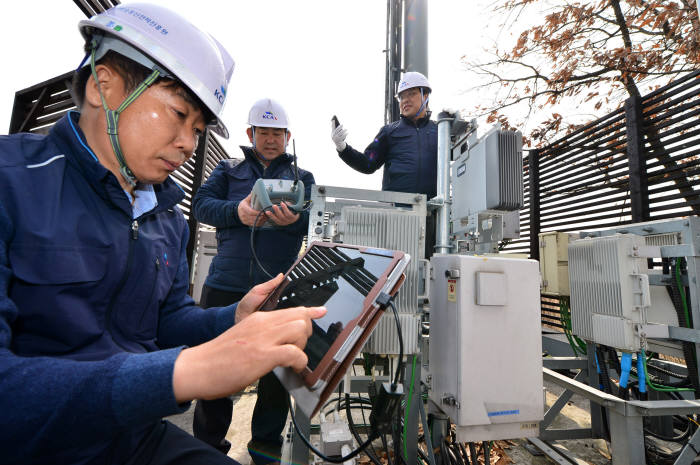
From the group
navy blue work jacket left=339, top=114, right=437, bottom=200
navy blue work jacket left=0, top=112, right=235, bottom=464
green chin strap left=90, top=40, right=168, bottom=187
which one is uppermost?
navy blue work jacket left=339, top=114, right=437, bottom=200

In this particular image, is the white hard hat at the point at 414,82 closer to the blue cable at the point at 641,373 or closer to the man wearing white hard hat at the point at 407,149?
the man wearing white hard hat at the point at 407,149

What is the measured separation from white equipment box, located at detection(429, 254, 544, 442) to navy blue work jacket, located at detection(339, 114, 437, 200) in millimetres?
1162

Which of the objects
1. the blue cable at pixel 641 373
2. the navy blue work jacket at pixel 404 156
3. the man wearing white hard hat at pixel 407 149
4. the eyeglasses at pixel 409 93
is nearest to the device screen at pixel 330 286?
the man wearing white hard hat at pixel 407 149

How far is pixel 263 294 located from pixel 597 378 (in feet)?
10.2

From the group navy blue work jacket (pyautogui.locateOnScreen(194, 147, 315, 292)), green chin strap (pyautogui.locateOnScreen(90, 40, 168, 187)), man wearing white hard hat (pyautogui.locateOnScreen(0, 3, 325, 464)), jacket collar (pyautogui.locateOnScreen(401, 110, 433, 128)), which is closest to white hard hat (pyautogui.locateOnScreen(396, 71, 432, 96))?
jacket collar (pyautogui.locateOnScreen(401, 110, 433, 128))

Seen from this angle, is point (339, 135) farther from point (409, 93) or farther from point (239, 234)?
point (239, 234)

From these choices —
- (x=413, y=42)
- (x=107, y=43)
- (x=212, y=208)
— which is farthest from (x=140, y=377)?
(x=413, y=42)

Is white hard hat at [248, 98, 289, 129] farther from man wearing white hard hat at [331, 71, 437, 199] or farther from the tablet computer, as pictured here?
the tablet computer

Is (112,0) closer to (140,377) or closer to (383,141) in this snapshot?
(383,141)

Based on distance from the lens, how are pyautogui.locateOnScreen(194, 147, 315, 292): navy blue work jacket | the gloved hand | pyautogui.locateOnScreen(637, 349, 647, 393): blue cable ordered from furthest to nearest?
the gloved hand < pyautogui.locateOnScreen(194, 147, 315, 292): navy blue work jacket < pyautogui.locateOnScreen(637, 349, 647, 393): blue cable

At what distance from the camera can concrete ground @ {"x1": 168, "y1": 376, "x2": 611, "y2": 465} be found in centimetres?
237

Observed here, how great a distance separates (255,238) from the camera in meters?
2.28

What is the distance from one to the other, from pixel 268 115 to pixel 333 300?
1.96 metres

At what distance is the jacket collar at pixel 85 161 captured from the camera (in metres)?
0.87
